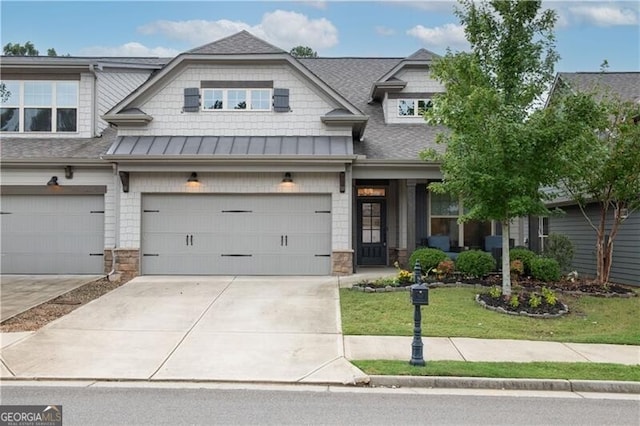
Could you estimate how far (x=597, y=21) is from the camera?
63.2ft

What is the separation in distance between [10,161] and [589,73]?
66.2ft

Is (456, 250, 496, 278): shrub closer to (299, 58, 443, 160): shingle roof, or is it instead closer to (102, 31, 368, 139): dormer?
(299, 58, 443, 160): shingle roof

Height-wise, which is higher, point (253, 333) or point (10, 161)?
point (10, 161)

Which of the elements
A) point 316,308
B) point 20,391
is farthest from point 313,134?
point 20,391

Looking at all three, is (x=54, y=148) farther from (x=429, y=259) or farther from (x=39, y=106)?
(x=429, y=259)

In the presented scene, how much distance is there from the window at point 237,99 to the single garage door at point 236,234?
8.52 feet

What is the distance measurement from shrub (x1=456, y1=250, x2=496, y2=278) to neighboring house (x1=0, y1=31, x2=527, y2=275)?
204 centimetres

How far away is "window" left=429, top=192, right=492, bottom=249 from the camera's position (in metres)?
15.9

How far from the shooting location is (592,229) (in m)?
15.2

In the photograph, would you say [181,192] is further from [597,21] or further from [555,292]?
[597,21]

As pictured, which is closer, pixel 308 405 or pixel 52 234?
pixel 308 405

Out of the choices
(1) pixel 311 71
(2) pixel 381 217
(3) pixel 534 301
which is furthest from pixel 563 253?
(1) pixel 311 71

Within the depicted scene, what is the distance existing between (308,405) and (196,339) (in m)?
3.24

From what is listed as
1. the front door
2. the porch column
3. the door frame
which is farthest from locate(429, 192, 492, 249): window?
the porch column
